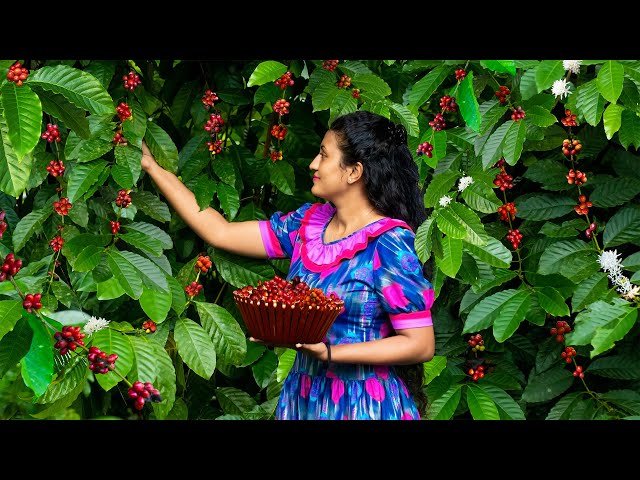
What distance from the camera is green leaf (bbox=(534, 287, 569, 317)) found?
238 cm

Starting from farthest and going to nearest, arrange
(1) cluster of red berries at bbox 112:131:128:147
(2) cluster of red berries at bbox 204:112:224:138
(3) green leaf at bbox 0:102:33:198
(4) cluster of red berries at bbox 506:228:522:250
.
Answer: (4) cluster of red berries at bbox 506:228:522:250, (2) cluster of red berries at bbox 204:112:224:138, (1) cluster of red berries at bbox 112:131:128:147, (3) green leaf at bbox 0:102:33:198

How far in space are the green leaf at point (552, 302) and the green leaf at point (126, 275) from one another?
38.8 inches

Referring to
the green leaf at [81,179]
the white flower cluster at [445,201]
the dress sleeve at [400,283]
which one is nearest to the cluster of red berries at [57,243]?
the green leaf at [81,179]

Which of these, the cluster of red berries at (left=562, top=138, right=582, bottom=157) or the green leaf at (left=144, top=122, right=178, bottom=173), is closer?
the green leaf at (left=144, top=122, right=178, bottom=173)

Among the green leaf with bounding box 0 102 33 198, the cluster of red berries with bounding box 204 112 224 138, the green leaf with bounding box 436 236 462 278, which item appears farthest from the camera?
the cluster of red berries with bounding box 204 112 224 138

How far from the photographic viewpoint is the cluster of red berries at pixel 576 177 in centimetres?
258

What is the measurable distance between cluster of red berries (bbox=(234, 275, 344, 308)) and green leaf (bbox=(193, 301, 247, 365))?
496mm

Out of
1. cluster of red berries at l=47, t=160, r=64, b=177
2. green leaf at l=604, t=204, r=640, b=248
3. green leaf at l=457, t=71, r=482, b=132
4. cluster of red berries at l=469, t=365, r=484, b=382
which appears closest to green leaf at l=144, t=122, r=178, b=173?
cluster of red berries at l=47, t=160, r=64, b=177

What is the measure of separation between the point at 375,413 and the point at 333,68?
0.89 meters

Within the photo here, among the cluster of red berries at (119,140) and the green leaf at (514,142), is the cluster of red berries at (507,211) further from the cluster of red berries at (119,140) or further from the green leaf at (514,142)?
the cluster of red berries at (119,140)

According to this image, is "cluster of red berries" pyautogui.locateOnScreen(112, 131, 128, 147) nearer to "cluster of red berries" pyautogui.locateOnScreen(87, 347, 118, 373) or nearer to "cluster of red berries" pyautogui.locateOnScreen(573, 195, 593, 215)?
"cluster of red berries" pyautogui.locateOnScreen(87, 347, 118, 373)

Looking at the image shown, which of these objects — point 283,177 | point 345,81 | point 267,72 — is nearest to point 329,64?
point 345,81
